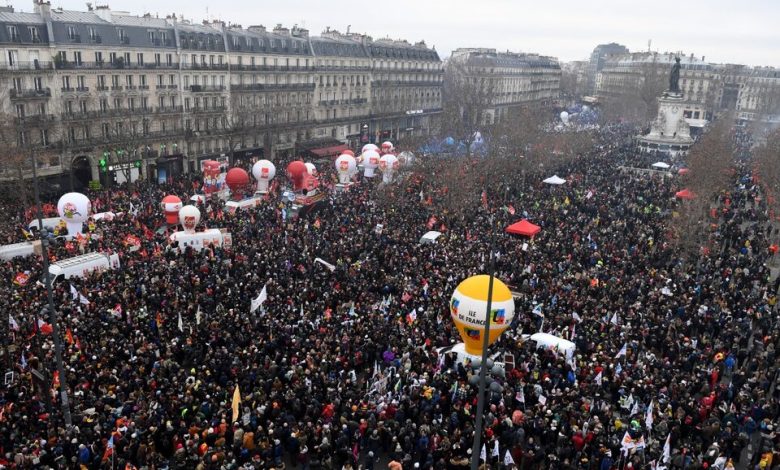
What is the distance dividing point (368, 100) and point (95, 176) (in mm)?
38757

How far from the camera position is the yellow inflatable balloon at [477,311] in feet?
63.9

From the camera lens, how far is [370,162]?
51.2 meters

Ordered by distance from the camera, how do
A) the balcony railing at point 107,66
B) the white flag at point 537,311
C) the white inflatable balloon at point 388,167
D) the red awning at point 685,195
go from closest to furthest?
1. the white flag at point 537,311
2. the red awning at point 685,195
3. the balcony railing at point 107,66
4. the white inflatable balloon at point 388,167

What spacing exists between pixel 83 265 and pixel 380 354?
14.6 meters

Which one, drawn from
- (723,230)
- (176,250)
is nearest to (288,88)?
(176,250)

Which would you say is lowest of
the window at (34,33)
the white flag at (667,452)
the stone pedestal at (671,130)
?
the white flag at (667,452)

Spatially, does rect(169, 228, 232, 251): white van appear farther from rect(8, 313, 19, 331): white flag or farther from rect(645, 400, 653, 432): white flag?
rect(645, 400, 653, 432): white flag

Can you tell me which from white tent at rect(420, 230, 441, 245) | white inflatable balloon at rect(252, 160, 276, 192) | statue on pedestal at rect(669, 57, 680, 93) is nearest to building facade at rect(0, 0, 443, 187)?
white inflatable balloon at rect(252, 160, 276, 192)

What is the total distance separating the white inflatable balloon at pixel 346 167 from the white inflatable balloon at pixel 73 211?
66.6 ft

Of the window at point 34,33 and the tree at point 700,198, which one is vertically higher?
the window at point 34,33

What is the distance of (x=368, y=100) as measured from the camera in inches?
3059

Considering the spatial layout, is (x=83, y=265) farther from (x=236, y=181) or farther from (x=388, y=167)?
(x=388, y=167)

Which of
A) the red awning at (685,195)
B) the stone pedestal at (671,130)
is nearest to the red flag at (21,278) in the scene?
the red awning at (685,195)

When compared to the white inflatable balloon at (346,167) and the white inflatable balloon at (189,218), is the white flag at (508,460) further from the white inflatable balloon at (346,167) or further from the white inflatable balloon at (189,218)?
the white inflatable balloon at (346,167)
